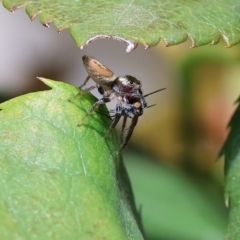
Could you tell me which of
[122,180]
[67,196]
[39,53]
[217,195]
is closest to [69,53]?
[39,53]

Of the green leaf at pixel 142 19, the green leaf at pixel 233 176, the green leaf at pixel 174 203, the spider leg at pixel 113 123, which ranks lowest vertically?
the green leaf at pixel 174 203

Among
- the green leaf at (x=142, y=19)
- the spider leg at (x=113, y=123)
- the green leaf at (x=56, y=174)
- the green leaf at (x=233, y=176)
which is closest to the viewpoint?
the green leaf at (x=56, y=174)

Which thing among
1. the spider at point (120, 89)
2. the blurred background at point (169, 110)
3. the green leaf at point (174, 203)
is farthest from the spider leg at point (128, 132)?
the green leaf at point (174, 203)

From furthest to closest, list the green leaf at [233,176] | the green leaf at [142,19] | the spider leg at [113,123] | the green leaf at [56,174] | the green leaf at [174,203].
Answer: the green leaf at [174,203]
the green leaf at [233,176]
the spider leg at [113,123]
the green leaf at [142,19]
the green leaf at [56,174]

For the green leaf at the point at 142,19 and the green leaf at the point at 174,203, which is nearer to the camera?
the green leaf at the point at 142,19

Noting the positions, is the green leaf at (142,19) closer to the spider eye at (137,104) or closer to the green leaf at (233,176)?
the spider eye at (137,104)

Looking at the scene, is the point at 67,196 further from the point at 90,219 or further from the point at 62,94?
the point at 62,94

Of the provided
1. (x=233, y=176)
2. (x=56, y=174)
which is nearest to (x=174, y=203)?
(x=233, y=176)
